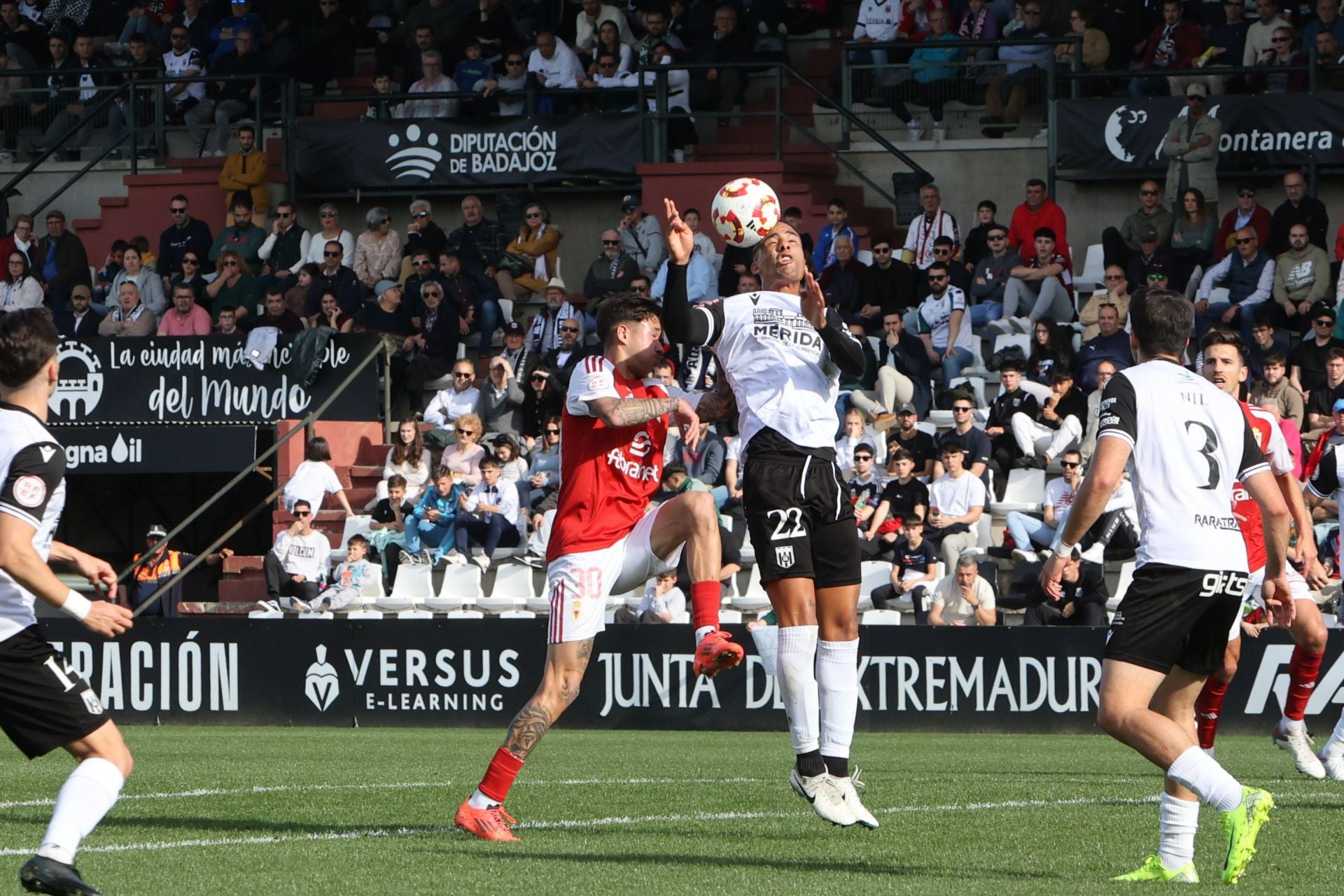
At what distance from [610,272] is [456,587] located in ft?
15.2

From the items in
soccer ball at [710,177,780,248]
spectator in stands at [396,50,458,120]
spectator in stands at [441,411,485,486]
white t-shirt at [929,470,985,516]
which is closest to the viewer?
soccer ball at [710,177,780,248]

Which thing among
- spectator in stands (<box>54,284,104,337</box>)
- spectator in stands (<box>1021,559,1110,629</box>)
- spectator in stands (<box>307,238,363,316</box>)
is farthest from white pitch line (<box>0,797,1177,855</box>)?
spectator in stands (<box>54,284,104,337</box>)

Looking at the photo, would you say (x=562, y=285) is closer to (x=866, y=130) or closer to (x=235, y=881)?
(x=866, y=130)

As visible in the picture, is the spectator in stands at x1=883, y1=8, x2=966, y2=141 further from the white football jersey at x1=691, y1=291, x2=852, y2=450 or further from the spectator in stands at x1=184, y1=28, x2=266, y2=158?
the white football jersey at x1=691, y1=291, x2=852, y2=450

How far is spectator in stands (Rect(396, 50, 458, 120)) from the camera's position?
25.7 meters

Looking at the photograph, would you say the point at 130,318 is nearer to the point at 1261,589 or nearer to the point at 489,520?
the point at 489,520

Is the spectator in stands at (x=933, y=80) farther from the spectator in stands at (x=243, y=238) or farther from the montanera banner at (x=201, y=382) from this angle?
the spectator in stands at (x=243, y=238)

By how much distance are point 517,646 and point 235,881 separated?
1065cm

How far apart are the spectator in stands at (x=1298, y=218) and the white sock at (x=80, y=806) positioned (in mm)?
16467

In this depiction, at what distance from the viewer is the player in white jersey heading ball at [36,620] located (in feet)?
19.0

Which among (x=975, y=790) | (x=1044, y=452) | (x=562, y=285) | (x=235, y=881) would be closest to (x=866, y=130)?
(x=562, y=285)

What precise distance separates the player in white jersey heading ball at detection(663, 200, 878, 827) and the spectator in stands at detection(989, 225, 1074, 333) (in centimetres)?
1332

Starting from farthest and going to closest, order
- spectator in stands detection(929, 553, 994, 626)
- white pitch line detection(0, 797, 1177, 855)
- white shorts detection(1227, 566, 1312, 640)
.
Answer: spectator in stands detection(929, 553, 994, 626) < white shorts detection(1227, 566, 1312, 640) < white pitch line detection(0, 797, 1177, 855)

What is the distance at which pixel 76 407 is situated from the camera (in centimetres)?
2338
